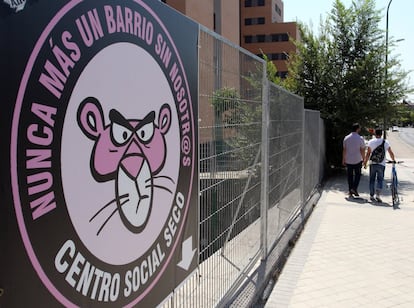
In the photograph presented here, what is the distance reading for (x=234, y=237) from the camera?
3945 mm

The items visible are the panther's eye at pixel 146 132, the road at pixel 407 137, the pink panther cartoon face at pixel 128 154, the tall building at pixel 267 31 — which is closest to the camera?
the pink panther cartoon face at pixel 128 154

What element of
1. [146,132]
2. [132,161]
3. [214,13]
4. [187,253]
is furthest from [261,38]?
[132,161]

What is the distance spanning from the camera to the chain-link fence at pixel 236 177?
3.10 metres

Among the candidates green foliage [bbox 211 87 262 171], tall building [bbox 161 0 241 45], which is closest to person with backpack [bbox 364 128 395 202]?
green foliage [bbox 211 87 262 171]

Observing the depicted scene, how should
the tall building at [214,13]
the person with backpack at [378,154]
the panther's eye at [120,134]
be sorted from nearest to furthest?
the panther's eye at [120,134]
the person with backpack at [378,154]
the tall building at [214,13]

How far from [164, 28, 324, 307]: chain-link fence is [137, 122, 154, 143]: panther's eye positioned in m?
0.75

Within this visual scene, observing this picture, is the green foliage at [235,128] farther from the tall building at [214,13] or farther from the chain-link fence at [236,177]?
the tall building at [214,13]

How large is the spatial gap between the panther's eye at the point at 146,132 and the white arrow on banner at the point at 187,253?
0.83m

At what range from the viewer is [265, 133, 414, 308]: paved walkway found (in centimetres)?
464

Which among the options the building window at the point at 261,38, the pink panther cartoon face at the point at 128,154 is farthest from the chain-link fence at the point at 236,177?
the building window at the point at 261,38

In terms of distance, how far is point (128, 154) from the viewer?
1993 mm

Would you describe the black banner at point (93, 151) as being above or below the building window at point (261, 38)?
below

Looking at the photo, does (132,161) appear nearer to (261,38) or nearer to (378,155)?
(378,155)

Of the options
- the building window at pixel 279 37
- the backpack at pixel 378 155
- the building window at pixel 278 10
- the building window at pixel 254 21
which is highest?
the building window at pixel 278 10
